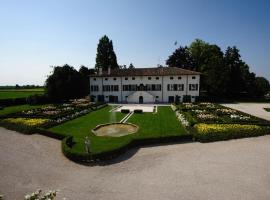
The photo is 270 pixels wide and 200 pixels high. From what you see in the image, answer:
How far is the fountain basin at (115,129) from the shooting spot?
20.6 meters

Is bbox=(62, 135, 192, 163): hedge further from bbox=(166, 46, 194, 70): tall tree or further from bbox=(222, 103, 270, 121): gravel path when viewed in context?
bbox=(166, 46, 194, 70): tall tree

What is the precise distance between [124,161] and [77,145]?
451cm

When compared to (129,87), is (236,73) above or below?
above

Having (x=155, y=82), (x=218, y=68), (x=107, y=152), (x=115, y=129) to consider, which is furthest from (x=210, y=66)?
(x=107, y=152)

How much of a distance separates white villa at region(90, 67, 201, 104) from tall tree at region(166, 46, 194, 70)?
1456 centimetres

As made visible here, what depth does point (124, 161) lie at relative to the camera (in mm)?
14133

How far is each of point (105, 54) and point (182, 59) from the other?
→ 22.2 metres

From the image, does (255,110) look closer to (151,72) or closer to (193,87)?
(193,87)

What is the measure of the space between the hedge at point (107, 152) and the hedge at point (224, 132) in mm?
1268

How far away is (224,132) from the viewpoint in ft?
63.3

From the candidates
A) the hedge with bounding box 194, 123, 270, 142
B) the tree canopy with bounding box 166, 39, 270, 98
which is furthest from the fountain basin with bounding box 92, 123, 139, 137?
the tree canopy with bounding box 166, 39, 270, 98

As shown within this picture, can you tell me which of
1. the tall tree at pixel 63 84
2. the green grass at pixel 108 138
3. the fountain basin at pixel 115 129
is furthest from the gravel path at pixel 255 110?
the tall tree at pixel 63 84

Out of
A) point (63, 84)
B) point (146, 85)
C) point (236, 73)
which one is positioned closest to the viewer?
point (63, 84)

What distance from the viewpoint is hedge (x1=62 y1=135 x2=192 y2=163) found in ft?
45.9
